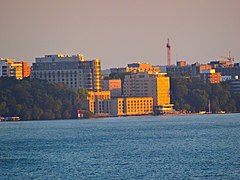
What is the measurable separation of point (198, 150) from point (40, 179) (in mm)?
21636

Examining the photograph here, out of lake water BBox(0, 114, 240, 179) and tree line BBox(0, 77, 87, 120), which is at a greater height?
tree line BBox(0, 77, 87, 120)

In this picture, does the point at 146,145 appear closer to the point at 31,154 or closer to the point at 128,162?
the point at 31,154

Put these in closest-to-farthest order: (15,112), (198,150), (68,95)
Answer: (198,150) < (15,112) < (68,95)

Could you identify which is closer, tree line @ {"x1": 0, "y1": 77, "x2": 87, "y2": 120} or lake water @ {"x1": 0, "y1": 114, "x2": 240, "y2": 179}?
lake water @ {"x1": 0, "y1": 114, "x2": 240, "y2": 179}

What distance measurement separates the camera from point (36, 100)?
185 metres

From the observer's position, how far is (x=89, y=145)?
305 ft

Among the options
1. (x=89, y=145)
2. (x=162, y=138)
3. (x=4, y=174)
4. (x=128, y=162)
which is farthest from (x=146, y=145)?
(x=4, y=174)

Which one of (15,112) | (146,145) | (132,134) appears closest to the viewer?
(146,145)

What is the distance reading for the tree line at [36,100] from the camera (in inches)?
7146

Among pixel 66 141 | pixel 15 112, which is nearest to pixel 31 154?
pixel 66 141

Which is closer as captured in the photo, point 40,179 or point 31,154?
point 40,179

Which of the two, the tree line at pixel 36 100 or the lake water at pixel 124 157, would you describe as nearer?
the lake water at pixel 124 157

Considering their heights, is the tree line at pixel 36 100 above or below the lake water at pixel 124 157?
above

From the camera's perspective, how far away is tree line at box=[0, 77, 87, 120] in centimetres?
18150
